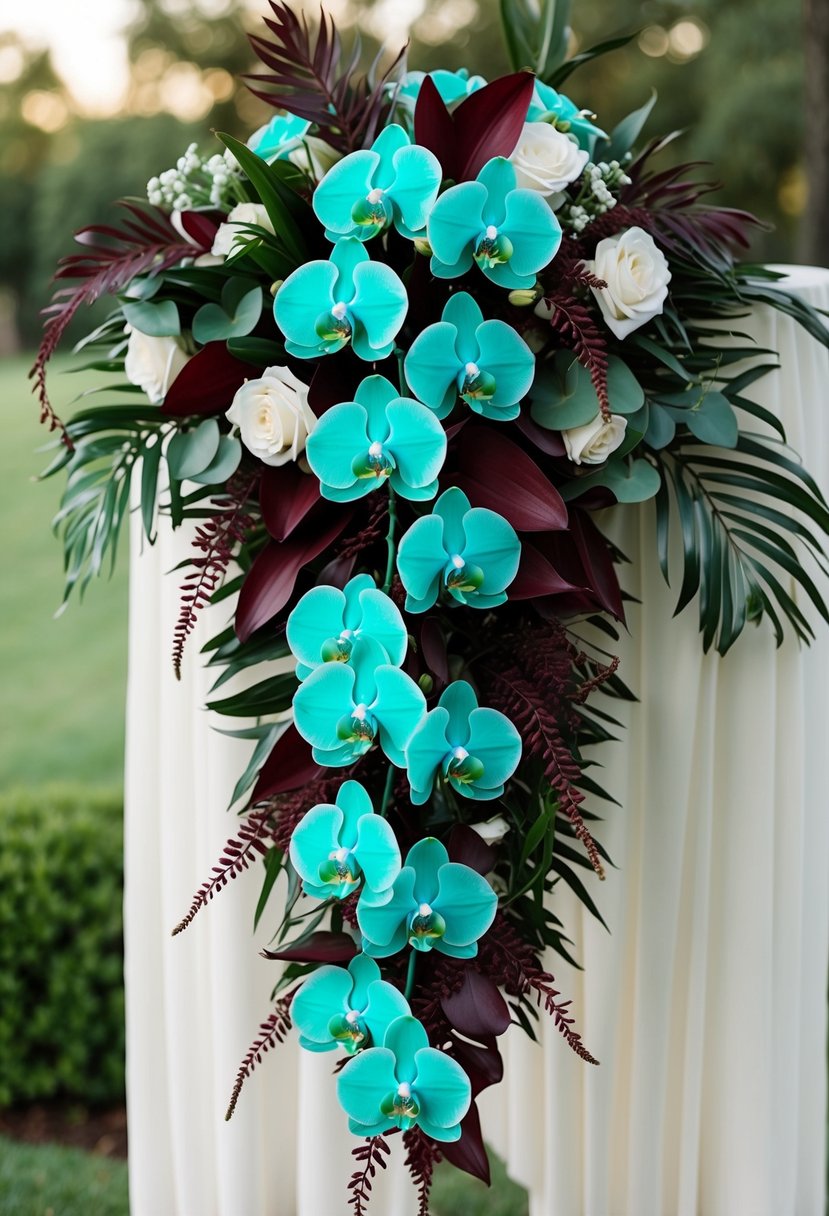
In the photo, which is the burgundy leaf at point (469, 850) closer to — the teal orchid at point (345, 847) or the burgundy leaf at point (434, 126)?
the teal orchid at point (345, 847)

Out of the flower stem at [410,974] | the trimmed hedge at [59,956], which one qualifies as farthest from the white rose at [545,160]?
the trimmed hedge at [59,956]

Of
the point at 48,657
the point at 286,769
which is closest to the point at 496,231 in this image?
the point at 286,769

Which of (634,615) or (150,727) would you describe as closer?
(634,615)

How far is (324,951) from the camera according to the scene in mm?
852

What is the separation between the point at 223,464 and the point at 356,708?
27cm

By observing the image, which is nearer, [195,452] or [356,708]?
[356,708]

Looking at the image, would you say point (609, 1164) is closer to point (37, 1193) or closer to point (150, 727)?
point (150, 727)

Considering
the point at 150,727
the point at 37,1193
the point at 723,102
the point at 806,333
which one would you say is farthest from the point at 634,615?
the point at 723,102

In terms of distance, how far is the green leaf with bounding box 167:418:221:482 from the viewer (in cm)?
91

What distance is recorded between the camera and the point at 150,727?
119 centimetres

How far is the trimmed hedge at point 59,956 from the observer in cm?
190

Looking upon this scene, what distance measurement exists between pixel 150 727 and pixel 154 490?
32cm

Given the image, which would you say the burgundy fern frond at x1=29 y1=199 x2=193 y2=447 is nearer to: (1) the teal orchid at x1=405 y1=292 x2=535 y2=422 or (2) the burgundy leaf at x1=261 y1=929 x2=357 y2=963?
(1) the teal orchid at x1=405 y1=292 x2=535 y2=422

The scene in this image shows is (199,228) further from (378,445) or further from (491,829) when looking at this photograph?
(491,829)
